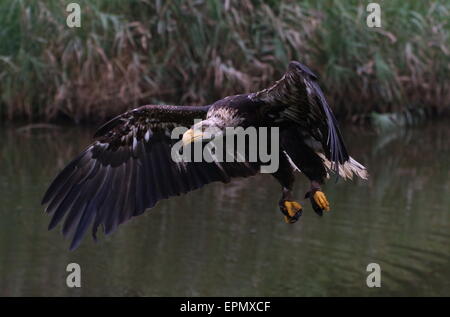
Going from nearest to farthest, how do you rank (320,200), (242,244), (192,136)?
(192,136) → (320,200) → (242,244)

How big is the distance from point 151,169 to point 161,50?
6966 millimetres

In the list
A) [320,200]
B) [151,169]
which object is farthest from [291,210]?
[151,169]

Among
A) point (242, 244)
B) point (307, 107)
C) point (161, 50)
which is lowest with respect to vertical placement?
point (242, 244)

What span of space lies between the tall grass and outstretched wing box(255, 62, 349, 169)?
7150mm

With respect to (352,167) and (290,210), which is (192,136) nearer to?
(290,210)

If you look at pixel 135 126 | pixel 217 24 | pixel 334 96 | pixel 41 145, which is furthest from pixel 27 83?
pixel 135 126

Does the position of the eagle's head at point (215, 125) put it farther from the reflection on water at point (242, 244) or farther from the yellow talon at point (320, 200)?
the reflection on water at point (242, 244)

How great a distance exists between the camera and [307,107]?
6508 mm

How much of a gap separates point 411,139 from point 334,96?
1.21 metres

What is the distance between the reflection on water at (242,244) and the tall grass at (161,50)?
106 centimetres

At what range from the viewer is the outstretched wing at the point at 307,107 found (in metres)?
5.88

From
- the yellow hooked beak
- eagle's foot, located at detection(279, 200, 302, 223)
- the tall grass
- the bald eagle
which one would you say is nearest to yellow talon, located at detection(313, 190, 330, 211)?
the bald eagle

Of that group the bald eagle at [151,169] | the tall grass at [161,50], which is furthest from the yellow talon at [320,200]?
the tall grass at [161,50]

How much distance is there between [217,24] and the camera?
14109 millimetres
